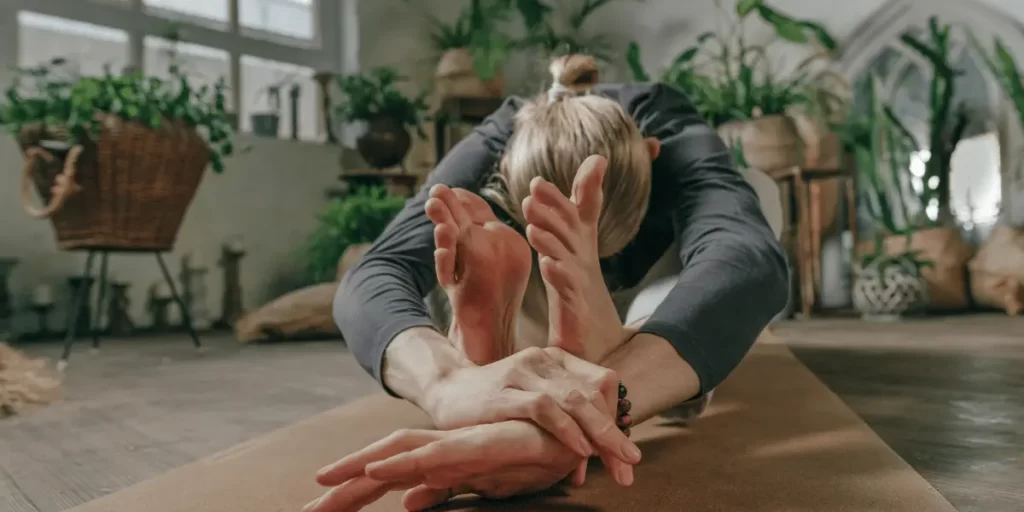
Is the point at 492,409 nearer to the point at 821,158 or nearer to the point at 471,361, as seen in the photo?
the point at 471,361

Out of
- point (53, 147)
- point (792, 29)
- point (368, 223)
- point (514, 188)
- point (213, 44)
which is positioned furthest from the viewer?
point (792, 29)

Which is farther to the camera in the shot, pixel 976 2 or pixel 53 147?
pixel 976 2

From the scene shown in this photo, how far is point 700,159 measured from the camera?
919 mm

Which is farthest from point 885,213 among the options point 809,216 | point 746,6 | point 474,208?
point 474,208

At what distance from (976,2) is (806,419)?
269cm

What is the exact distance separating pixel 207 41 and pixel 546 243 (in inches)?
98.6

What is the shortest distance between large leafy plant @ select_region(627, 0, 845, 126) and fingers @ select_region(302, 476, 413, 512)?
7.72 feet

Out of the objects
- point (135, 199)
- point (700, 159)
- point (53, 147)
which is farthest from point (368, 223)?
point (700, 159)

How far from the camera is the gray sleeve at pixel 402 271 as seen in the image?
748mm

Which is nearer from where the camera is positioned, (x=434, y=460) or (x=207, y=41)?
(x=434, y=460)

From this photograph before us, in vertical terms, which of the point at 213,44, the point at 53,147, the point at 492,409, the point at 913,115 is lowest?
the point at 492,409

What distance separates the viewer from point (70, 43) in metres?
2.37

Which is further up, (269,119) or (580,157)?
(269,119)

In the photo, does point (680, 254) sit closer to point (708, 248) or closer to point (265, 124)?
point (708, 248)
